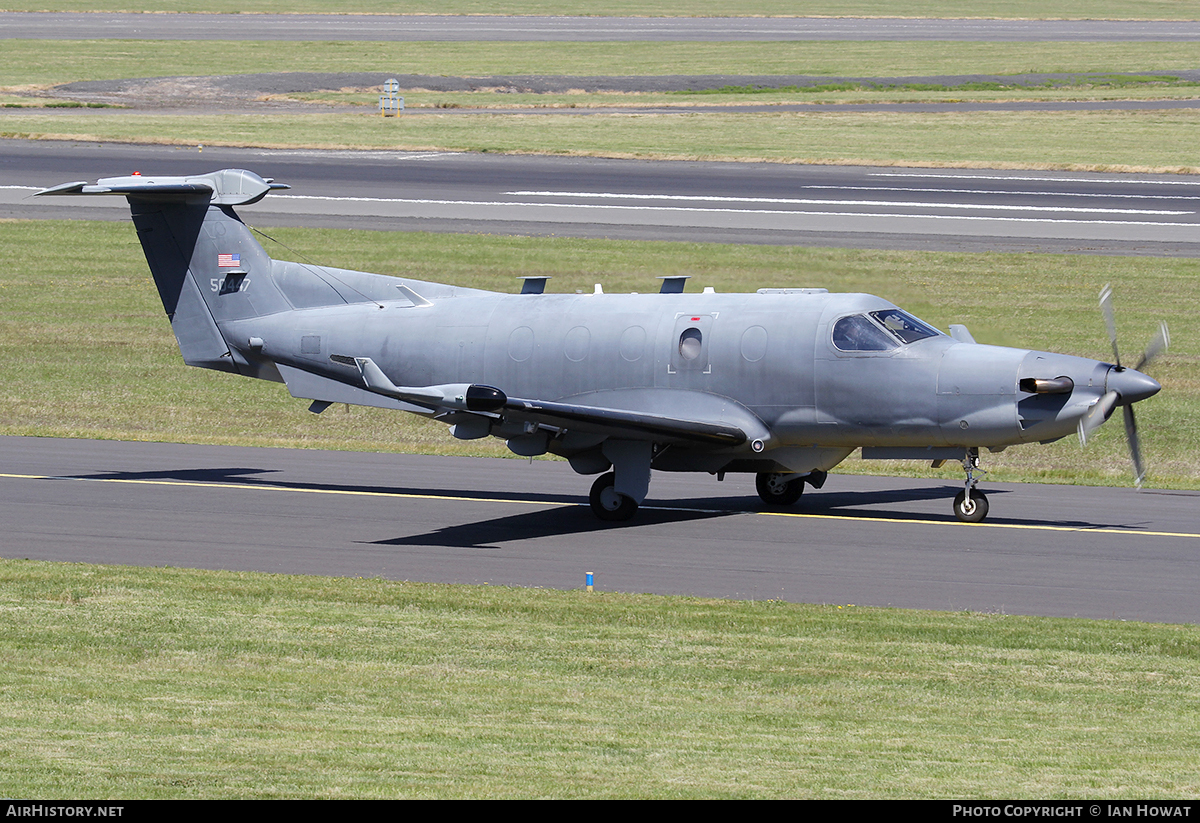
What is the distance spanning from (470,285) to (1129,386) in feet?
67.9

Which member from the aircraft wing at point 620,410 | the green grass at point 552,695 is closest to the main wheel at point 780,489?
the aircraft wing at point 620,410

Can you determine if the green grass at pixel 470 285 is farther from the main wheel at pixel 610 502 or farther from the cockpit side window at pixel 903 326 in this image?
the main wheel at pixel 610 502

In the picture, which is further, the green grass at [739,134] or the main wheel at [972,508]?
the green grass at [739,134]

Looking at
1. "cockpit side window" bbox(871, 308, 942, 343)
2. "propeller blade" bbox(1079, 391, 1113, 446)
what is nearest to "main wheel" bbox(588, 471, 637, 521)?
"cockpit side window" bbox(871, 308, 942, 343)

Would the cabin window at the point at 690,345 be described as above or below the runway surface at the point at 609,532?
above

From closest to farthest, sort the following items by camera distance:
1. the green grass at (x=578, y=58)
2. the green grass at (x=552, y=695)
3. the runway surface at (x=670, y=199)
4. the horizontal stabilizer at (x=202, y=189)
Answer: the green grass at (x=552, y=695)
the horizontal stabilizer at (x=202, y=189)
the runway surface at (x=670, y=199)
the green grass at (x=578, y=58)

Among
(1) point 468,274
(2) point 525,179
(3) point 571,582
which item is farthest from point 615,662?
(2) point 525,179

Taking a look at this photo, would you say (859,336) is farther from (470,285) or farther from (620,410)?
(470,285)

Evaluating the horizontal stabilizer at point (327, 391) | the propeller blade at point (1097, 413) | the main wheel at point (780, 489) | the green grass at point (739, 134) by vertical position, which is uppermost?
the green grass at point (739, 134)

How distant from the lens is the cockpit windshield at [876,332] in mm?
19062

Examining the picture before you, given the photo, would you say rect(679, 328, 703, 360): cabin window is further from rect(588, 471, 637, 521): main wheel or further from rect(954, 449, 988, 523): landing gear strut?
rect(954, 449, 988, 523): landing gear strut

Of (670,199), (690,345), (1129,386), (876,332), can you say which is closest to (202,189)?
(690,345)

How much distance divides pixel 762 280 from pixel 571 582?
9.41 meters

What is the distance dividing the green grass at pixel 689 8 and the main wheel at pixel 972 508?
9162 cm
